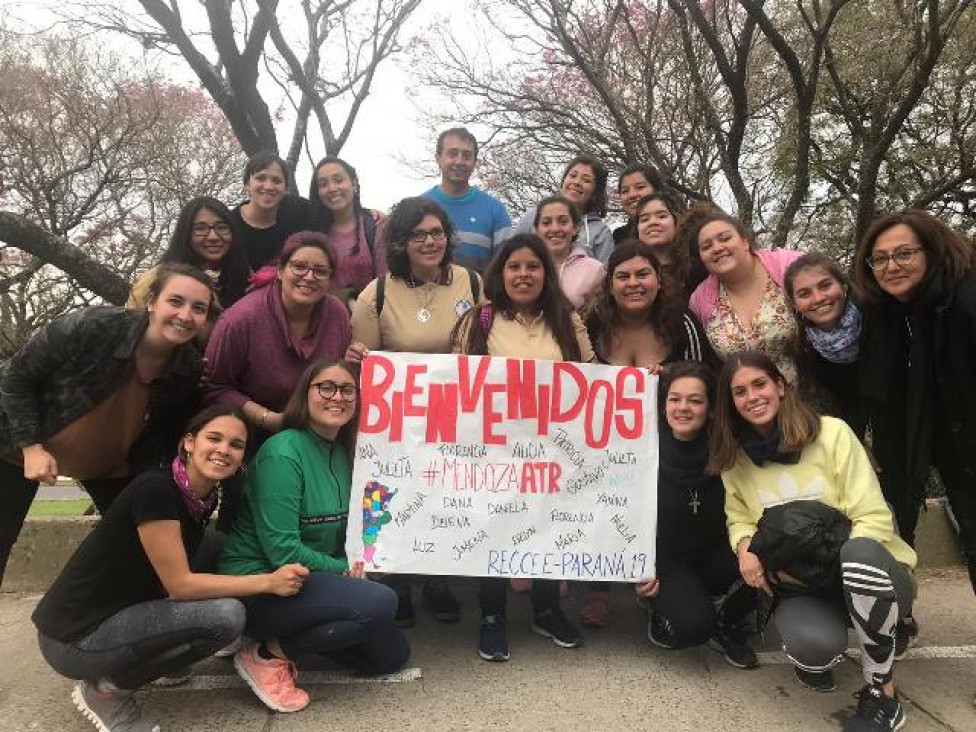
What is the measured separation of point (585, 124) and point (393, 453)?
903cm

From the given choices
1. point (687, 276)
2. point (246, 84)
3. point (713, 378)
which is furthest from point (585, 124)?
point (713, 378)

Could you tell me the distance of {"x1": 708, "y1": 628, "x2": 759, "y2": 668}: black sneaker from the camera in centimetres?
336

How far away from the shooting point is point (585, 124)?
36.7 feet

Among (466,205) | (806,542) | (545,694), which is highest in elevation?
(466,205)

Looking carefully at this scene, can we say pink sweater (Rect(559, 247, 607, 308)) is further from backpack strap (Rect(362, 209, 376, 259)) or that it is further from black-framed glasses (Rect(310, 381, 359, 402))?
black-framed glasses (Rect(310, 381, 359, 402))

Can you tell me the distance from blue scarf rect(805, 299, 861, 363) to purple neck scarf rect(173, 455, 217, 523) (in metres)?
2.88

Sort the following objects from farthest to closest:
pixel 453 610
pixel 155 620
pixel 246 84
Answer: pixel 246 84
pixel 453 610
pixel 155 620

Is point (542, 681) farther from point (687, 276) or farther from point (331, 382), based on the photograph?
point (687, 276)

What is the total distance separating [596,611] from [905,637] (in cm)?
147

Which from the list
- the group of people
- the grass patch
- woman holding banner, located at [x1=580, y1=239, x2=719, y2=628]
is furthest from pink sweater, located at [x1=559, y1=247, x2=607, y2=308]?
the grass patch

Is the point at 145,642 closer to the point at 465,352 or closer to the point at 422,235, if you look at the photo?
the point at 465,352

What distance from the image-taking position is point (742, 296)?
374 cm

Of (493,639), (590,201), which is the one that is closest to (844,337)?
(590,201)

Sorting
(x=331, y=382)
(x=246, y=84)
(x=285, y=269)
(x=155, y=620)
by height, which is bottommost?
(x=155, y=620)
